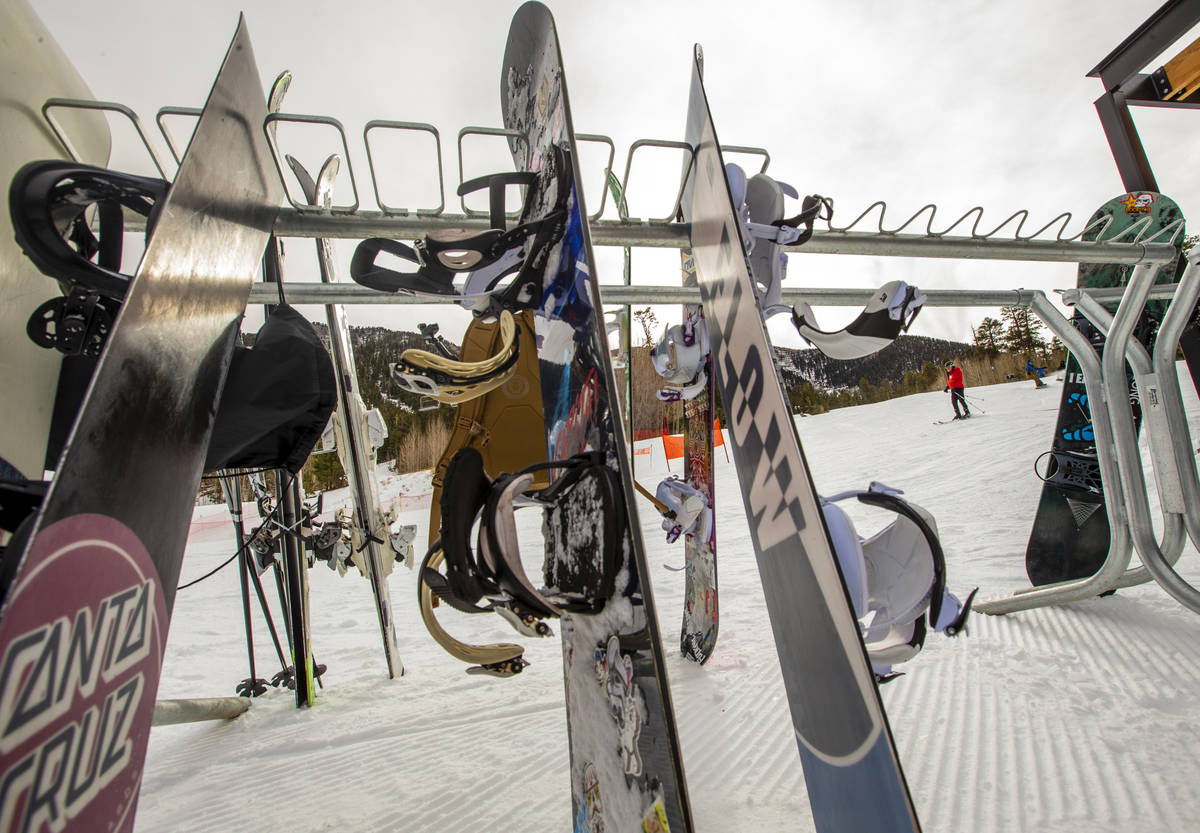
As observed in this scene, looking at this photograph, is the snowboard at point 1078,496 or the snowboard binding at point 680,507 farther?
the snowboard at point 1078,496

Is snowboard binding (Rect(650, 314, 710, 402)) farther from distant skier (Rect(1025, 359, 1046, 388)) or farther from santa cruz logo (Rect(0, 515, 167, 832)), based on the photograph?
distant skier (Rect(1025, 359, 1046, 388))

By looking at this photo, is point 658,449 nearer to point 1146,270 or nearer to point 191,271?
point 1146,270

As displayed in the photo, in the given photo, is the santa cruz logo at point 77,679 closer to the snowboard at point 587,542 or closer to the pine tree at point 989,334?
the snowboard at point 587,542

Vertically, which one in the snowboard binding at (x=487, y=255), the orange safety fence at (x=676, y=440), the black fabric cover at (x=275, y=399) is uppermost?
the snowboard binding at (x=487, y=255)

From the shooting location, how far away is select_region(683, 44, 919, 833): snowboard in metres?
0.80

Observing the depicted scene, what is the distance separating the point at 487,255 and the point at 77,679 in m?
0.91

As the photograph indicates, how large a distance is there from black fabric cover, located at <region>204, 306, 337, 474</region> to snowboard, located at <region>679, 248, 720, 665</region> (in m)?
1.69

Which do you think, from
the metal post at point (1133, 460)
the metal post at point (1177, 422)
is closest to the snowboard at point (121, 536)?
the metal post at point (1133, 460)

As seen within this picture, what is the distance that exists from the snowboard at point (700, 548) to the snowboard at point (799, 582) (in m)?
1.24

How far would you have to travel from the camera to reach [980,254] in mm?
1804

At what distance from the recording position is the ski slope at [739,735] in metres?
1.49

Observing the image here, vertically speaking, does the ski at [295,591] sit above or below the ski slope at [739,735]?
above

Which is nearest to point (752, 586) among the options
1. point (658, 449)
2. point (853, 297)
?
point (853, 297)

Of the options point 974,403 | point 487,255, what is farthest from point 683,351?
point 974,403
